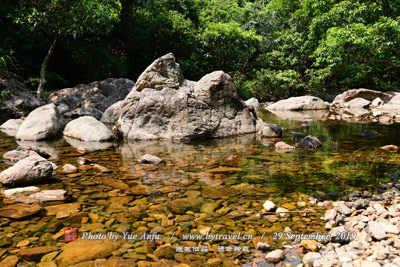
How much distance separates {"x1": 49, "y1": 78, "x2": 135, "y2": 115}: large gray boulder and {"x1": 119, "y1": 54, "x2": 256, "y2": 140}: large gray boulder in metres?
5.36

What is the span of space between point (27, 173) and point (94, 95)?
34.5 feet

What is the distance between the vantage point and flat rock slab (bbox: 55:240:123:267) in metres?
2.41

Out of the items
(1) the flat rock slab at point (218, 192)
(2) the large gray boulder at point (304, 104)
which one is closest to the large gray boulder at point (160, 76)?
(1) the flat rock slab at point (218, 192)

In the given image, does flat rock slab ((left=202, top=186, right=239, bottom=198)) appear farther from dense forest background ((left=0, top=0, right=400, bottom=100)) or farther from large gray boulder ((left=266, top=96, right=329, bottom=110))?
large gray boulder ((left=266, top=96, right=329, bottom=110))

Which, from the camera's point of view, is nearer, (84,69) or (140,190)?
(140,190)

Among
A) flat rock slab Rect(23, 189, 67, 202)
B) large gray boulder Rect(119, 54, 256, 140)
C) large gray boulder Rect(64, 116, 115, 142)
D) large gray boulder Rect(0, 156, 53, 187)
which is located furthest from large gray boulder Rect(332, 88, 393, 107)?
flat rock slab Rect(23, 189, 67, 202)

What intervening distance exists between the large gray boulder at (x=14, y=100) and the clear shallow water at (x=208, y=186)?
470 centimetres

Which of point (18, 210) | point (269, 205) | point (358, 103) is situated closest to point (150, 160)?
point (18, 210)

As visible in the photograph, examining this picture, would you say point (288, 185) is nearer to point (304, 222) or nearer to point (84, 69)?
point (304, 222)

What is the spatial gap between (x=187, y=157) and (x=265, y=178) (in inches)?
75.9

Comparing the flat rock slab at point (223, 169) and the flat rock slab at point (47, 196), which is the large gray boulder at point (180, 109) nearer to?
the flat rock slab at point (223, 169)

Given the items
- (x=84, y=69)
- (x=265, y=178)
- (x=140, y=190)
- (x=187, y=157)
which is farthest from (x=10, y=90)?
(x=265, y=178)

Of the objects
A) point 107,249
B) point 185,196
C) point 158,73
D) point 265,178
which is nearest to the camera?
point 107,249

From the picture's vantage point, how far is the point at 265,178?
14.4 feet
